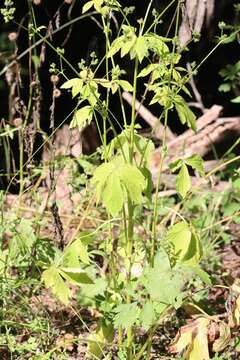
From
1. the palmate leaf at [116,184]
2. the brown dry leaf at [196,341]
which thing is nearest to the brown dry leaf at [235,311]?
the brown dry leaf at [196,341]

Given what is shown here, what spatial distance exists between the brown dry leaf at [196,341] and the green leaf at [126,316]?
9.1 inches

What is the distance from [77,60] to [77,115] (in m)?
2.09

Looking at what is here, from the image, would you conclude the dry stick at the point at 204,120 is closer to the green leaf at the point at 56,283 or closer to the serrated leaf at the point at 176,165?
the serrated leaf at the point at 176,165

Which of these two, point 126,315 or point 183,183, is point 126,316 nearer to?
point 126,315

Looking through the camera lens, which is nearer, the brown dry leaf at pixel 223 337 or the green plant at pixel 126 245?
the green plant at pixel 126 245

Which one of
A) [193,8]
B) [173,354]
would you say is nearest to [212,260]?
[173,354]

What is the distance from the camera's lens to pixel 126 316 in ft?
6.78

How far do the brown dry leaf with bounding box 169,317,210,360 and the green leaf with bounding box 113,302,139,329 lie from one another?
0.23 meters

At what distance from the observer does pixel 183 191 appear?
2039mm

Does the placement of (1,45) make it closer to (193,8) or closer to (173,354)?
(193,8)

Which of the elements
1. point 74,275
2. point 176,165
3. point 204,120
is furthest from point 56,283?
point 204,120

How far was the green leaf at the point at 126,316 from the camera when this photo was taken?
2.04 m

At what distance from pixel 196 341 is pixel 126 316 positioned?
281mm

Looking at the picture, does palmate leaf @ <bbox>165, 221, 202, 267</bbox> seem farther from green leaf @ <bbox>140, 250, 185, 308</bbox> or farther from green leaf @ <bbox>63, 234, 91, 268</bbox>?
green leaf @ <bbox>63, 234, 91, 268</bbox>
